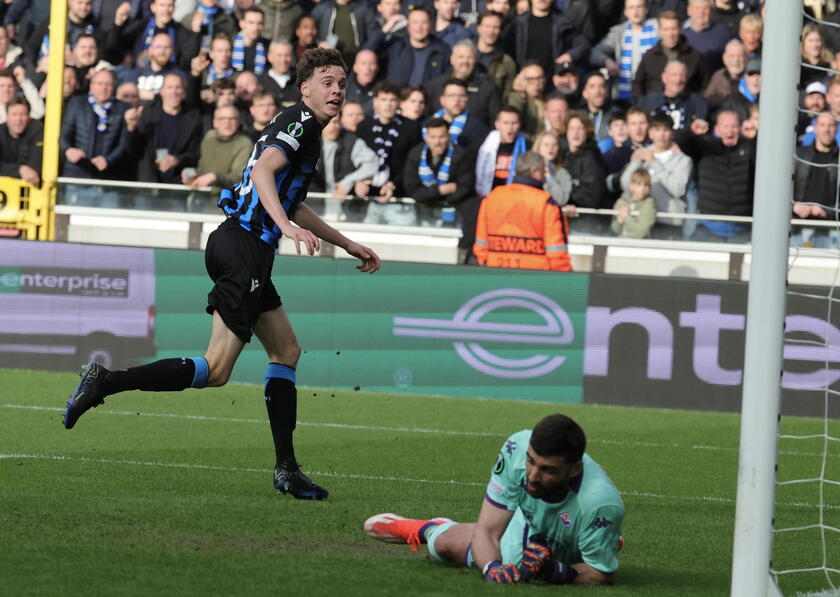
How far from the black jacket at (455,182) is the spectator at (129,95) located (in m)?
3.19

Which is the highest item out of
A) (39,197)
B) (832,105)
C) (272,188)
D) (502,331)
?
(832,105)

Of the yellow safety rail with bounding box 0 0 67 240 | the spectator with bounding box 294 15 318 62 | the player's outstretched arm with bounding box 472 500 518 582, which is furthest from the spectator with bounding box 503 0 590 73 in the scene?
the player's outstretched arm with bounding box 472 500 518 582

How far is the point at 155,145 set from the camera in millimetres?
15914

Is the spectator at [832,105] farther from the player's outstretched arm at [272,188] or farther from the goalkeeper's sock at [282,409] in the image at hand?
the player's outstretched arm at [272,188]

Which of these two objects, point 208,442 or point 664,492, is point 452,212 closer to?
point 208,442

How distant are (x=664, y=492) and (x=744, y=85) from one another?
24.1ft

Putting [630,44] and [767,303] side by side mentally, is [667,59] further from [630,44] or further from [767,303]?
[767,303]

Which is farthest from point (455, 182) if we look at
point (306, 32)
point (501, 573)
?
point (501, 573)

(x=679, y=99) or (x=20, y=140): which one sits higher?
(x=679, y=99)

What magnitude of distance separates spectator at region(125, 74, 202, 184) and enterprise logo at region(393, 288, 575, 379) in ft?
11.5

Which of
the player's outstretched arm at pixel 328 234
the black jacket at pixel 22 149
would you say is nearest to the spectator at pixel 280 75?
the black jacket at pixel 22 149

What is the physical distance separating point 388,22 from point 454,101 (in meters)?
1.96

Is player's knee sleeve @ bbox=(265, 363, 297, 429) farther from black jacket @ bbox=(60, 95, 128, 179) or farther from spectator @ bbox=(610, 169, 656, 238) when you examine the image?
black jacket @ bbox=(60, 95, 128, 179)

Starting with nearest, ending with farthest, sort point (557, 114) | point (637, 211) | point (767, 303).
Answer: point (767, 303)
point (637, 211)
point (557, 114)
